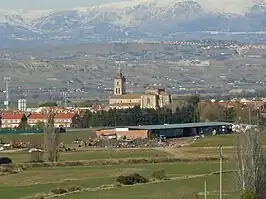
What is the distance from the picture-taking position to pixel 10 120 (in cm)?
8600

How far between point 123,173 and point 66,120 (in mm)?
46981

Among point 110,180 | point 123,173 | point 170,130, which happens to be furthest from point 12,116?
point 110,180

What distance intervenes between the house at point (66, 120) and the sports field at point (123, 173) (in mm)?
28114

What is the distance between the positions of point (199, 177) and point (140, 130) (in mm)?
34680

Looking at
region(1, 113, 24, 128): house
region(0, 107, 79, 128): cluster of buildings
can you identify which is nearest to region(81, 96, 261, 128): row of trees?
region(0, 107, 79, 128): cluster of buildings

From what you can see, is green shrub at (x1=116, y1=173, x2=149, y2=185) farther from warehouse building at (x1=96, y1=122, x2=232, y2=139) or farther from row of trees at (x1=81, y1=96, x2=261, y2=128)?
row of trees at (x1=81, y1=96, x2=261, y2=128)

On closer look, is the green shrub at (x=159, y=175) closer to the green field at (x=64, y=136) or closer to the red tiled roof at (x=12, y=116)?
the green field at (x=64, y=136)

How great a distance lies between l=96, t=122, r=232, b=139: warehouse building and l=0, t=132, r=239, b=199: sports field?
13.3m

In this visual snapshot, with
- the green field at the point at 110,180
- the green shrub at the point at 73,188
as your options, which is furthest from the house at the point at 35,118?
the green shrub at the point at 73,188

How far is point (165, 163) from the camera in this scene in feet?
148

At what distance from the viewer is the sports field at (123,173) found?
28.9m

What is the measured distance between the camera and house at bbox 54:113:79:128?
83.7 m

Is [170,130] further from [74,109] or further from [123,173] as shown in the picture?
[123,173]

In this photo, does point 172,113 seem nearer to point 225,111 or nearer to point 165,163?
point 225,111
